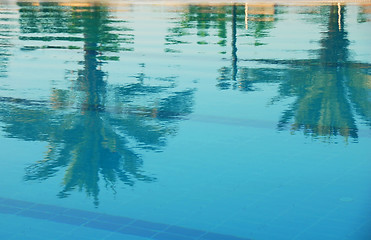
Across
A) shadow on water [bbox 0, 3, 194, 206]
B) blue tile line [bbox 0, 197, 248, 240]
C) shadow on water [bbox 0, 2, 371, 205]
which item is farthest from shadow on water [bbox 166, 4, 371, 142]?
blue tile line [bbox 0, 197, 248, 240]

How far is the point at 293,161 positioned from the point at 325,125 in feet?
4.59

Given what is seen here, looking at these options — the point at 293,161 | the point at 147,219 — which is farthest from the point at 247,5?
the point at 147,219

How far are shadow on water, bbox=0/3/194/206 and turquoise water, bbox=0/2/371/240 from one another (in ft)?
0.07

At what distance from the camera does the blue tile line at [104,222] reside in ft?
15.8

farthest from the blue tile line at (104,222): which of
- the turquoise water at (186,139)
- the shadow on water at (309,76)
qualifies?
the shadow on water at (309,76)

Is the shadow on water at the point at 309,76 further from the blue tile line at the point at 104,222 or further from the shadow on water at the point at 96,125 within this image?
the blue tile line at the point at 104,222

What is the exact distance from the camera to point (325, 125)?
777 cm

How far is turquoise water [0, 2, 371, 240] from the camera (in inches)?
202

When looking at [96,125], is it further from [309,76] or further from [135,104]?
[309,76]

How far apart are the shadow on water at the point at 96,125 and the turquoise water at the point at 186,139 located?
0.02m

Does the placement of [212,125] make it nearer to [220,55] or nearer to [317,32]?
[220,55]

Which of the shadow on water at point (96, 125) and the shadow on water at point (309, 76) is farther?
the shadow on water at point (309, 76)

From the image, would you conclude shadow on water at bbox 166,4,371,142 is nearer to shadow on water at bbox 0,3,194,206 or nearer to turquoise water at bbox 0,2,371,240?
turquoise water at bbox 0,2,371,240

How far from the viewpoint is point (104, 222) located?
508 centimetres
